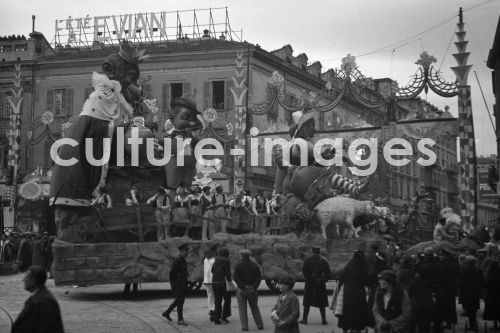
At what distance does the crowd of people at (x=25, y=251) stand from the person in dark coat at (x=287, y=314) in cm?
1304

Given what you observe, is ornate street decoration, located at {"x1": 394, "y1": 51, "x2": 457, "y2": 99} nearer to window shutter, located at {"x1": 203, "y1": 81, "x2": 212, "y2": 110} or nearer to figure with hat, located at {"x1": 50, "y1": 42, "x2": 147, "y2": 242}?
figure with hat, located at {"x1": 50, "y1": 42, "x2": 147, "y2": 242}

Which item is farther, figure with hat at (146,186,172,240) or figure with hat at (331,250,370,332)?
figure with hat at (146,186,172,240)

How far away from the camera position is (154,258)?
1808 cm

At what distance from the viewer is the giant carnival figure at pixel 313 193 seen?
2119 centimetres

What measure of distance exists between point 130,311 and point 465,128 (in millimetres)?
13123

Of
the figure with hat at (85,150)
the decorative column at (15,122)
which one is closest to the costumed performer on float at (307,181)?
the figure with hat at (85,150)

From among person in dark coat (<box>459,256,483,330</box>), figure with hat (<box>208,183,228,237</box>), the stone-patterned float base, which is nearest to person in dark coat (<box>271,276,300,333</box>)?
person in dark coat (<box>459,256,483,330</box>)

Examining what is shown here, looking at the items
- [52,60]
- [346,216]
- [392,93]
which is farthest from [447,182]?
[346,216]

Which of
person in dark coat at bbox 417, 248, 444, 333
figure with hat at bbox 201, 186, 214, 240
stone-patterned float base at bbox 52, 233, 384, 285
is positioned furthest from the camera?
figure with hat at bbox 201, 186, 214, 240

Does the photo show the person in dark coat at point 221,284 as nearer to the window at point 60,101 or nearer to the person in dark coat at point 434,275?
the person in dark coat at point 434,275

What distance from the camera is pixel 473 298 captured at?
14.2 metres

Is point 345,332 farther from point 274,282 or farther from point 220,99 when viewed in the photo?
point 220,99

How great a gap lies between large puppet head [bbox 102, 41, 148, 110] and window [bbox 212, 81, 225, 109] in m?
24.1

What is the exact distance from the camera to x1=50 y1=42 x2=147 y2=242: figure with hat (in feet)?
64.0
